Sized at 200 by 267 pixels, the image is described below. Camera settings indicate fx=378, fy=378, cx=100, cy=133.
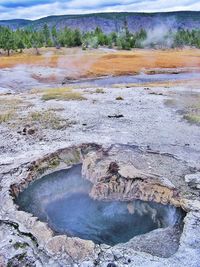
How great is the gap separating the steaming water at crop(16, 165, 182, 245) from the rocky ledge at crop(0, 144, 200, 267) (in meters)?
0.32

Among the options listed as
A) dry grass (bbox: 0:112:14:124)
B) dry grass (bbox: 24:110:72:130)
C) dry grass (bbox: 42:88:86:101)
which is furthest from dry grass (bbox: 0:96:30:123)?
dry grass (bbox: 42:88:86:101)

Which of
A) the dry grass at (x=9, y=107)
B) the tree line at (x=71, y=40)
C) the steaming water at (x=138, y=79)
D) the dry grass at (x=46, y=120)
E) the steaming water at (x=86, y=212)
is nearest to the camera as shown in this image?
the steaming water at (x=86, y=212)

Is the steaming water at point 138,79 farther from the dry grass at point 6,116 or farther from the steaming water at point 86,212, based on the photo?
the steaming water at point 86,212

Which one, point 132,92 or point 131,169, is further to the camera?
point 132,92

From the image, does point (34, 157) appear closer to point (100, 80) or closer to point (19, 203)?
point (19, 203)

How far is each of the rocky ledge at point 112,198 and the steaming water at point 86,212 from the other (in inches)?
12.7

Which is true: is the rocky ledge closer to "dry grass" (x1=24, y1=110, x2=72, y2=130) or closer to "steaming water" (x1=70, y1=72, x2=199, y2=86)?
"dry grass" (x1=24, y1=110, x2=72, y2=130)

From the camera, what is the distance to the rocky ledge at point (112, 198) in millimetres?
9625

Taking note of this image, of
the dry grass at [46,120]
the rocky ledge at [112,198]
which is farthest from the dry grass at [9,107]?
the rocky ledge at [112,198]

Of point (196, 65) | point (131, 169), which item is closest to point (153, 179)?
point (131, 169)

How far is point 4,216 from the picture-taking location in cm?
1148

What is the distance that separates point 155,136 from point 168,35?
10443 cm

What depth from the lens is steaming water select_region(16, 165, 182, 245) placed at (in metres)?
11.6

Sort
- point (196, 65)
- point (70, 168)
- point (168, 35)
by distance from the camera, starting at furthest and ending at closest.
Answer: point (168, 35) < point (196, 65) < point (70, 168)
